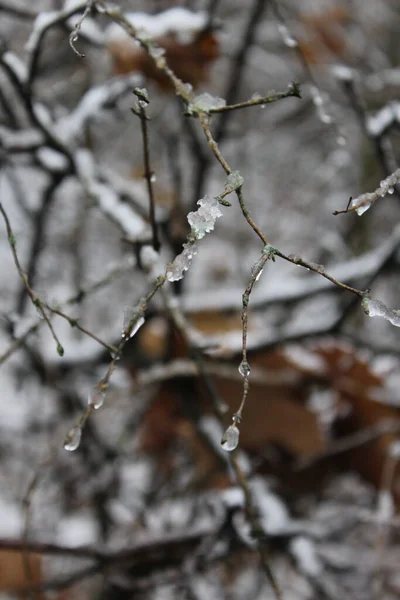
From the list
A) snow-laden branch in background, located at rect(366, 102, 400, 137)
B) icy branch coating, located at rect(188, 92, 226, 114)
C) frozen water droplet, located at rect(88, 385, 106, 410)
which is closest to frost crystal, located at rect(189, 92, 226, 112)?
icy branch coating, located at rect(188, 92, 226, 114)

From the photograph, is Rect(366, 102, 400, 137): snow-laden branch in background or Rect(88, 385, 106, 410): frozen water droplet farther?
Rect(366, 102, 400, 137): snow-laden branch in background

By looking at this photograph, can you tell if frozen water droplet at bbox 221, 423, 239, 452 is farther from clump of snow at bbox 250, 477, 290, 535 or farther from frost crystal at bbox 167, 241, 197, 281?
clump of snow at bbox 250, 477, 290, 535

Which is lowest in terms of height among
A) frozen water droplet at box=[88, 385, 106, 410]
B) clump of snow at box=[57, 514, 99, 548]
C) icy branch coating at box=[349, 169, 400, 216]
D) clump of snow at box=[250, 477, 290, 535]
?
clump of snow at box=[57, 514, 99, 548]

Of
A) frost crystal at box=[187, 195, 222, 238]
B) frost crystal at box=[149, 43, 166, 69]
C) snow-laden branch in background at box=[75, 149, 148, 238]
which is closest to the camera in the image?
frost crystal at box=[187, 195, 222, 238]

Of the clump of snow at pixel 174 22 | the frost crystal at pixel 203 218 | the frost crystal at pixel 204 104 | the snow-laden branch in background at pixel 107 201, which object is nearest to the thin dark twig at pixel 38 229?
the snow-laden branch in background at pixel 107 201

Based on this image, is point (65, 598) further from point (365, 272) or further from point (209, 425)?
point (365, 272)

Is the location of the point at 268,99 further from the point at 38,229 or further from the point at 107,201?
the point at 38,229

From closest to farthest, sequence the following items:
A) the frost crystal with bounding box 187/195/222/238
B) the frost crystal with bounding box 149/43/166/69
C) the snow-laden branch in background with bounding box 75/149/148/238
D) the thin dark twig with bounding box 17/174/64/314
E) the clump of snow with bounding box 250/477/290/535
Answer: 1. the frost crystal with bounding box 187/195/222/238
2. the frost crystal with bounding box 149/43/166/69
3. the snow-laden branch in background with bounding box 75/149/148/238
4. the clump of snow with bounding box 250/477/290/535
5. the thin dark twig with bounding box 17/174/64/314
